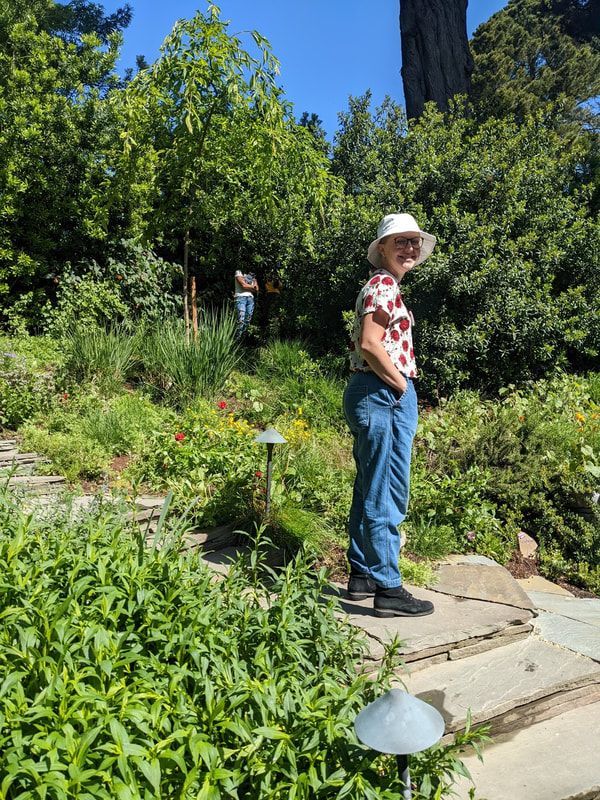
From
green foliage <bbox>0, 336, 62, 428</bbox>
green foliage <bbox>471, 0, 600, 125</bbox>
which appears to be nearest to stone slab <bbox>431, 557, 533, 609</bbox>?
green foliage <bbox>0, 336, 62, 428</bbox>

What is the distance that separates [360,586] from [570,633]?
0.99 meters

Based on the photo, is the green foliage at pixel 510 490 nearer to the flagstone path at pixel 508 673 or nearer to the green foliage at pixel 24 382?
the flagstone path at pixel 508 673

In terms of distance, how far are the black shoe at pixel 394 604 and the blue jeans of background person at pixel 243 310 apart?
19.9ft

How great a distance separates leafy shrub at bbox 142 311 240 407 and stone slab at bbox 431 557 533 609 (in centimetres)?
304

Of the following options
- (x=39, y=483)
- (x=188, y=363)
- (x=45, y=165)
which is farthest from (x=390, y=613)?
(x=45, y=165)

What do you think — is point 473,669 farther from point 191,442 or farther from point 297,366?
point 297,366

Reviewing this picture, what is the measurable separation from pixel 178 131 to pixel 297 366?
265cm

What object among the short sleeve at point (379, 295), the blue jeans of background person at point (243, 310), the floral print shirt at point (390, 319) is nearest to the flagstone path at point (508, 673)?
the floral print shirt at point (390, 319)

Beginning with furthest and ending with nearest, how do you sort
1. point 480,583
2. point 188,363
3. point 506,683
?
point 188,363 → point 480,583 → point 506,683

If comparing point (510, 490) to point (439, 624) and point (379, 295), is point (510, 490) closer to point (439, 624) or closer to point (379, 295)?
point (439, 624)

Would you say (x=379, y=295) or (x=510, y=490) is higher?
(x=379, y=295)

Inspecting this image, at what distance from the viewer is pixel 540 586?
13.2ft

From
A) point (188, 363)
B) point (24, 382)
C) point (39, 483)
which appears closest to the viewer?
point (39, 483)

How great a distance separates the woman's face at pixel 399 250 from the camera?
2.86 meters
